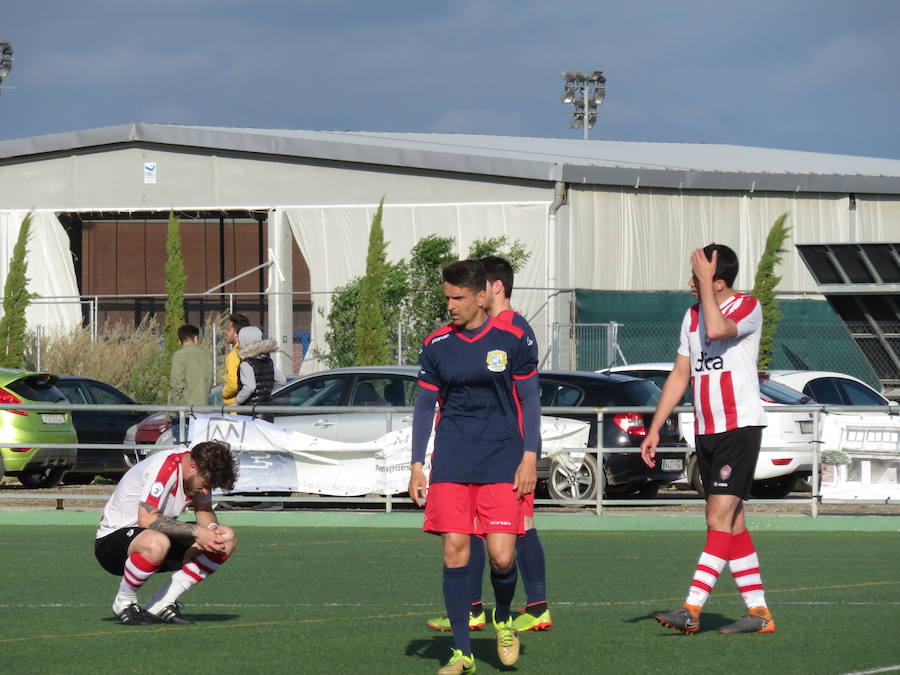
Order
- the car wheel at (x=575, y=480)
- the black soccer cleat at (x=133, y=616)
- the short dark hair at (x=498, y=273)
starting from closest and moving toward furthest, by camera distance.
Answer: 1. the black soccer cleat at (x=133, y=616)
2. the short dark hair at (x=498, y=273)
3. the car wheel at (x=575, y=480)

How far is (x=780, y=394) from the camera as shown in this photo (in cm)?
1762

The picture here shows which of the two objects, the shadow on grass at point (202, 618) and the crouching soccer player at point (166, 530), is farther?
the shadow on grass at point (202, 618)

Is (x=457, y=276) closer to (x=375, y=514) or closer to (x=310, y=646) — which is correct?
(x=310, y=646)

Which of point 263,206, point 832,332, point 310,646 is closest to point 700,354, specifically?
point 310,646

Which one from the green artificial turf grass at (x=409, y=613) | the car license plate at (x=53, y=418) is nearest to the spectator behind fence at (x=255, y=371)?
the green artificial turf grass at (x=409, y=613)

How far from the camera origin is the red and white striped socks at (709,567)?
24.3ft

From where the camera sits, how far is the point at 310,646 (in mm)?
7215

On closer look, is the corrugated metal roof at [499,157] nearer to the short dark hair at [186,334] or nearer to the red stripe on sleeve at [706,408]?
the short dark hair at [186,334]

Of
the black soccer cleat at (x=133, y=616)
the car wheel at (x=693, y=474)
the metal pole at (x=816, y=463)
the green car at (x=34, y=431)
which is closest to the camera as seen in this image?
the black soccer cleat at (x=133, y=616)

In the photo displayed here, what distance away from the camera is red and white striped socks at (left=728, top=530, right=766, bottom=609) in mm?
7531

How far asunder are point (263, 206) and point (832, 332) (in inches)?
514

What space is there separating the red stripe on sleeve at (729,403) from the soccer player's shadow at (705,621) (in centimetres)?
110

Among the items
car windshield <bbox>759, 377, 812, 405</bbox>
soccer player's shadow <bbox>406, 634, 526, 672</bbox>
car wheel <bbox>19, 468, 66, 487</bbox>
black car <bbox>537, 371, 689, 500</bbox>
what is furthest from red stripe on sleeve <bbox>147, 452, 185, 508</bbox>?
car wheel <bbox>19, 468, 66, 487</bbox>

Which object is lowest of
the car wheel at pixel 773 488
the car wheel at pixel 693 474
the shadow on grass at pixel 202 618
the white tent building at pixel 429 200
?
the car wheel at pixel 773 488
